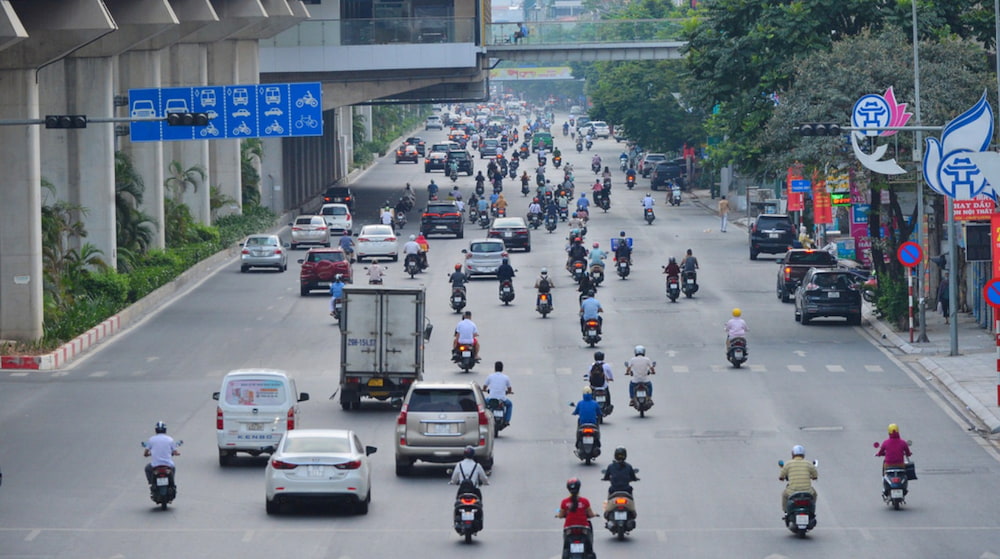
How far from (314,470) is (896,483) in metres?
8.15

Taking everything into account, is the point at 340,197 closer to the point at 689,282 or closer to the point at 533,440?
the point at 689,282

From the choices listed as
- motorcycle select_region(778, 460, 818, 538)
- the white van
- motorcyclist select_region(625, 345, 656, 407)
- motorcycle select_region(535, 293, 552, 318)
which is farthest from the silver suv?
motorcycle select_region(535, 293, 552, 318)

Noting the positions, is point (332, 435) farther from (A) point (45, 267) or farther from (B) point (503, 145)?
(B) point (503, 145)

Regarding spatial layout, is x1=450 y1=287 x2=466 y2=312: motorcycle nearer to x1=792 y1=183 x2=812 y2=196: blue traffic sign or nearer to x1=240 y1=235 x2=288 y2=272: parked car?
x1=240 y1=235 x2=288 y2=272: parked car

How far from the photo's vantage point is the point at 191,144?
236ft

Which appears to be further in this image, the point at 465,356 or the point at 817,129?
the point at 465,356

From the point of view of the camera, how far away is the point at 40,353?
140ft

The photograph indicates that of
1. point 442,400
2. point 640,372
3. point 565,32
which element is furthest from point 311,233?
point 442,400

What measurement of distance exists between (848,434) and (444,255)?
37.8m

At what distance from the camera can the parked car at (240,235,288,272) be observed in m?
63.1

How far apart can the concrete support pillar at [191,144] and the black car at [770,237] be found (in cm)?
2172

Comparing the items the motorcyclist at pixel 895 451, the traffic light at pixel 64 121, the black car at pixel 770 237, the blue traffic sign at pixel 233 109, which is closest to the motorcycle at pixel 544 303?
the blue traffic sign at pixel 233 109

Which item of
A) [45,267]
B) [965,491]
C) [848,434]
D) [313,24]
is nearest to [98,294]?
[45,267]

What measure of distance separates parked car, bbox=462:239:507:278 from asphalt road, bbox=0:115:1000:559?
3021mm
